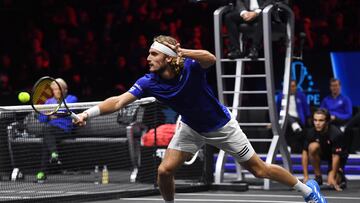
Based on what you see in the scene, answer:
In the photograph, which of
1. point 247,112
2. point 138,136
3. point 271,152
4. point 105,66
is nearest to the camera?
point 271,152

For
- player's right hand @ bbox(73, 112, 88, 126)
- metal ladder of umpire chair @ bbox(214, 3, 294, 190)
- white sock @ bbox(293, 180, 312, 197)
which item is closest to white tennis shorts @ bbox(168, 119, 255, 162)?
white sock @ bbox(293, 180, 312, 197)

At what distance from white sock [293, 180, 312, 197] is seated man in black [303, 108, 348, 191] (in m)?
4.19

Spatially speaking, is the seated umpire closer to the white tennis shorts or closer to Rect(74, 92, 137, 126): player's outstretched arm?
the white tennis shorts

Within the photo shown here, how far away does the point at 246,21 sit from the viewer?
13.0 meters

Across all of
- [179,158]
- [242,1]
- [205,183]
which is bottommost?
[205,183]

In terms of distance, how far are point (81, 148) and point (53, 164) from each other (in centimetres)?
55

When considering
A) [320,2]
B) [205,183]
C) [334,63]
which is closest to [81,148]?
[205,183]

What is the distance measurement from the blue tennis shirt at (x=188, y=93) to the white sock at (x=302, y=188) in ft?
3.22

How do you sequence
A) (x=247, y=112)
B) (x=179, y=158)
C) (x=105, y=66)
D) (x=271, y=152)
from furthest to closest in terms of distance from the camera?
(x=105, y=66)
(x=247, y=112)
(x=271, y=152)
(x=179, y=158)

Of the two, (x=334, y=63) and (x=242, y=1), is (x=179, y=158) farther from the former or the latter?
(x=334, y=63)

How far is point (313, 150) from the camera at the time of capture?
13.1 metres

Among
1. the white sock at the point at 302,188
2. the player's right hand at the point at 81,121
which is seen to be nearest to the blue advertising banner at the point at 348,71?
the white sock at the point at 302,188

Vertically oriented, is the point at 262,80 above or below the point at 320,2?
below

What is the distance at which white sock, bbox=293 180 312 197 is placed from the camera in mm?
8742
